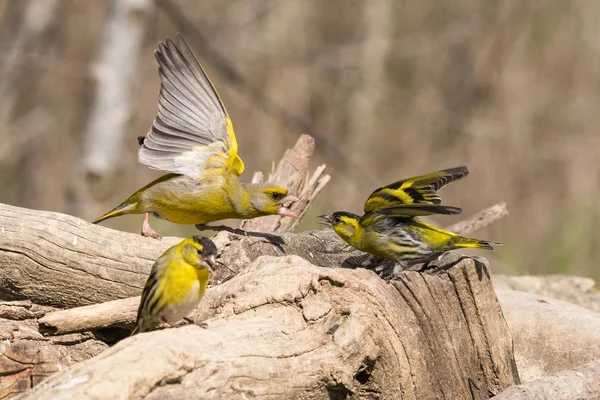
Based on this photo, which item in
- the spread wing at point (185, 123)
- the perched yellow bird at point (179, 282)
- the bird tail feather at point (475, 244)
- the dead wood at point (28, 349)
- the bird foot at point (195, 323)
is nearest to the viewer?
the bird foot at point (195, 323)

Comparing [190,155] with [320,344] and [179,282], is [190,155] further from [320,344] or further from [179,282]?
[320,344]

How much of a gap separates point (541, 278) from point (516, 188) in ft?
18.8

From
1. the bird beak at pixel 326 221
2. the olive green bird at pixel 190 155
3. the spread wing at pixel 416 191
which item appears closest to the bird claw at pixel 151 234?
the olive green bird at pixel 190 155

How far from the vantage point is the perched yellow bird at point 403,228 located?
5.89m

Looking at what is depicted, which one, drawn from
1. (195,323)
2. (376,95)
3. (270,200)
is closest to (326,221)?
(270,200)

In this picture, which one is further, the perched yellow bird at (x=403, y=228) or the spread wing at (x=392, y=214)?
the perched yellow bird at (x=403, y=228)

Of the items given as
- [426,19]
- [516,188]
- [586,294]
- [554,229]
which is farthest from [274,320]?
[426,19]

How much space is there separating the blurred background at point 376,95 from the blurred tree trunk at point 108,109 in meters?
1.56

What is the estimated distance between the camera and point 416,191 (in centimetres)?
623

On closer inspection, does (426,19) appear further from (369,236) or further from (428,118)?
(369,236)

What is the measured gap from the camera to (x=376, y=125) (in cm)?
1658

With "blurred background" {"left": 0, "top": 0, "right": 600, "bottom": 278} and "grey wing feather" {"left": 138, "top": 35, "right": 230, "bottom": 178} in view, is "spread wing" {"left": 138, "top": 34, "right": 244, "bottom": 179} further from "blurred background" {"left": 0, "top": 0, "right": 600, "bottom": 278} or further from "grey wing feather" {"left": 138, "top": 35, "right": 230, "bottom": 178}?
"blurred background" {"left": 0, "top": 0, "right": 600, "bottom": 278}

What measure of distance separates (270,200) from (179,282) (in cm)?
212

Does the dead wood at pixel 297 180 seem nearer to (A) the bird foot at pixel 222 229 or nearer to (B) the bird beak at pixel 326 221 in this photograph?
(A) the bird foot at pixel 222 229
